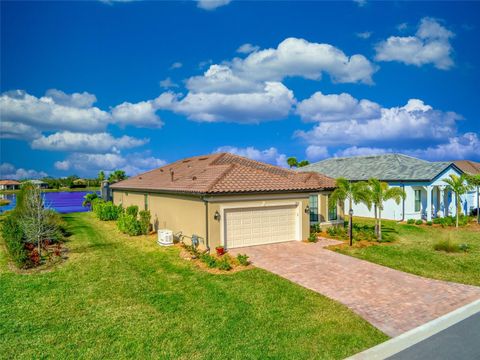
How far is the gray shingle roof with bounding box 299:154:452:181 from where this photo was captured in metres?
27.5

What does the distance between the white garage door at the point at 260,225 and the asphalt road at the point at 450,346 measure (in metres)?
9.97

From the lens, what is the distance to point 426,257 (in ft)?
49.6

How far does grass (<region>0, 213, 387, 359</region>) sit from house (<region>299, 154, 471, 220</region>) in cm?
1970

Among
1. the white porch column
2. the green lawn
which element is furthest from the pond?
the white porch column

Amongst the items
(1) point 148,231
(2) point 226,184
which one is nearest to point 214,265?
(2) point 226,184

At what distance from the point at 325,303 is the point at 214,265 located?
5.11m

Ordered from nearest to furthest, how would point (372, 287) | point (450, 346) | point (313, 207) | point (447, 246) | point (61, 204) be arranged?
point (450, 346) → point (372, 287) → point (447, 246) → point (313, 207) → point (61, 204)

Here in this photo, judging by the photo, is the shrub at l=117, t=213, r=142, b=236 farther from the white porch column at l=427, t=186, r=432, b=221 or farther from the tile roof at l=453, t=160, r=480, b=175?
the tile roof at l=453, t=160, r=480, b=175

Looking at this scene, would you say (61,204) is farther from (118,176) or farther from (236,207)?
(236,207)

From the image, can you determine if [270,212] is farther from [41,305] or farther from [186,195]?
[41,305]

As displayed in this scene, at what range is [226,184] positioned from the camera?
648 inches

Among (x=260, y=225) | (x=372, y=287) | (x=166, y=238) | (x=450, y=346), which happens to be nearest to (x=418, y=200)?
(x=260, y=225)

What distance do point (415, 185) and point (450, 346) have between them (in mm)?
22387

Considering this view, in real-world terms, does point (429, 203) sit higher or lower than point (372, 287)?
higher
